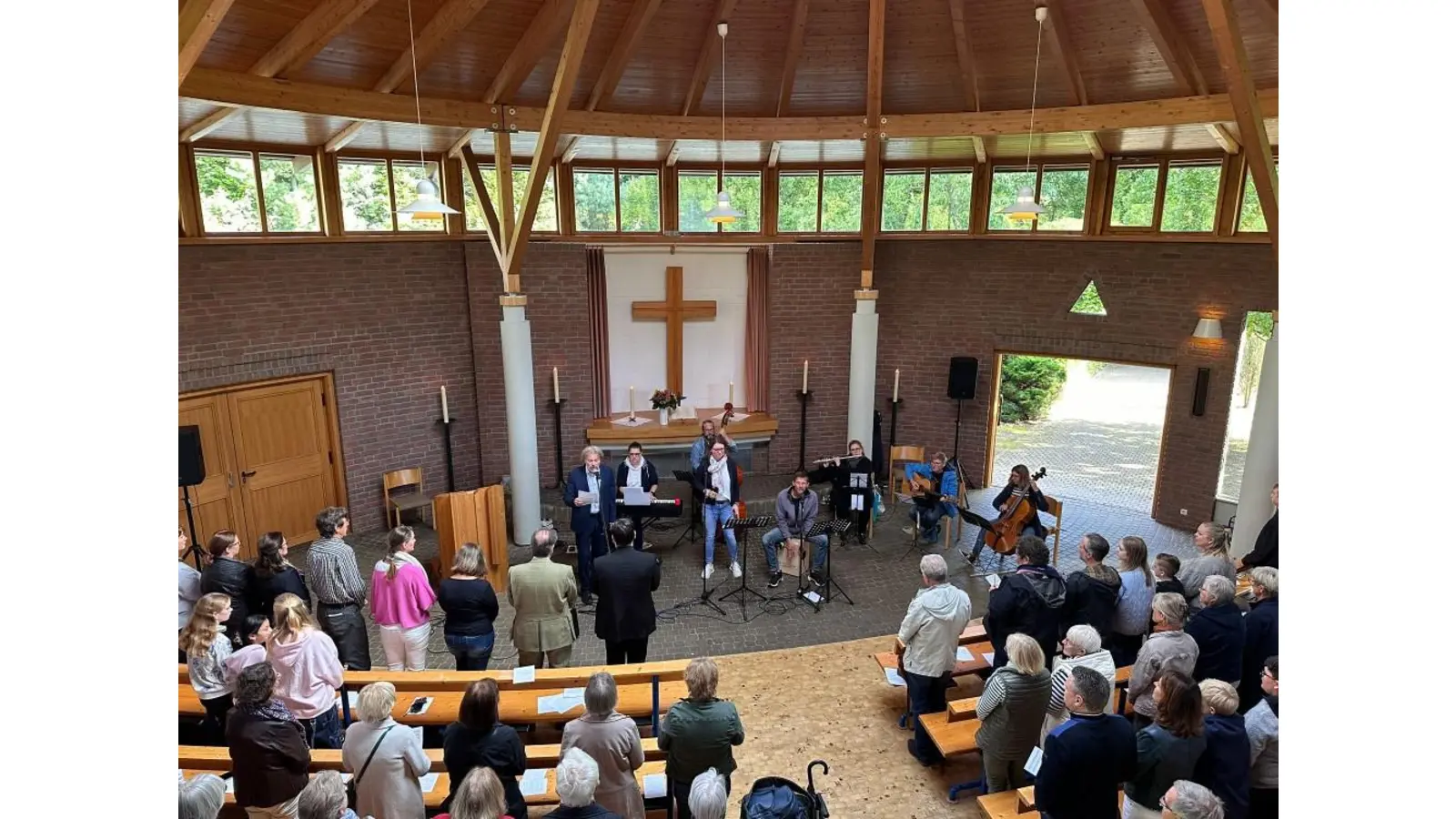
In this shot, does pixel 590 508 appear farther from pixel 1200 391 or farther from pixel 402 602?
pixel 1200 391

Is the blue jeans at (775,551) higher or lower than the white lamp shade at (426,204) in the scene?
lower

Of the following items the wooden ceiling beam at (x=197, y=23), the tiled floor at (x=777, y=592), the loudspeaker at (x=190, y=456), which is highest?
the wooden ceiling beam at (x=197, y=23)

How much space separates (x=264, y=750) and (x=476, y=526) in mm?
4502

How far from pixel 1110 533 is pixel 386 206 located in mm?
10028

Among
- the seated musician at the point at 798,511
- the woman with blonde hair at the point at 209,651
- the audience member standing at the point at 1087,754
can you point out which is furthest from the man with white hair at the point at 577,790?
the seated musician at the point at 798,511

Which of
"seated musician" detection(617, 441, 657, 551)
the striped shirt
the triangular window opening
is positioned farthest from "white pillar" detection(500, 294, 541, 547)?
the triangular window opening

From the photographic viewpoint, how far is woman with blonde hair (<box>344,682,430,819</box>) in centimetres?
362

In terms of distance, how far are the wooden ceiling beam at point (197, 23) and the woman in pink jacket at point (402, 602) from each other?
10.1 feet

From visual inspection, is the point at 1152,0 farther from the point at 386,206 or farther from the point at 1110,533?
the point at 386,206

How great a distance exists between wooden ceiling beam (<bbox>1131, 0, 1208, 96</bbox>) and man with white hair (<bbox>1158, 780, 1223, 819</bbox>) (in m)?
6.98

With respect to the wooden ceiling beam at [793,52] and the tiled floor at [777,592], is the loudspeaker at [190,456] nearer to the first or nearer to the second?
the tiled floor at [777,592]

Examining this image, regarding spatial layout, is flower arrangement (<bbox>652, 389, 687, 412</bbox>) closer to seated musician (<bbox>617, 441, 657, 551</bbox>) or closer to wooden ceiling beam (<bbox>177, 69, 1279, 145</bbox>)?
seated musician (<bbox>617, 441, 657, 551</bbox>)

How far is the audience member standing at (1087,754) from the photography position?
358cm

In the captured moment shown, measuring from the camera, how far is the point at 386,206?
388 inches
